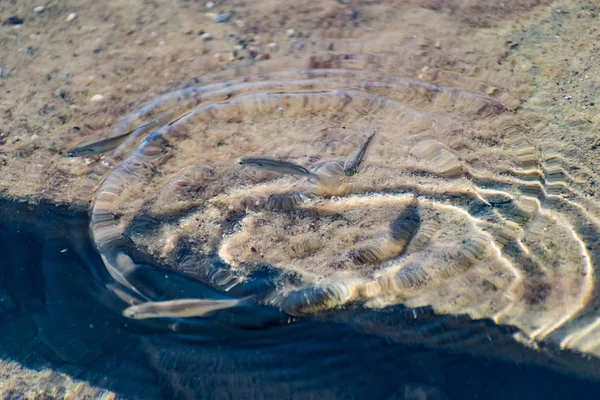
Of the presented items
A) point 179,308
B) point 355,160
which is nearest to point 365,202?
point 355,160

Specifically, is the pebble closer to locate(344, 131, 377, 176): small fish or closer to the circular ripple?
the circular ripple

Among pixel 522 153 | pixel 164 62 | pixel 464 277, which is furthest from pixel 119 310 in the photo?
pixel 522 153

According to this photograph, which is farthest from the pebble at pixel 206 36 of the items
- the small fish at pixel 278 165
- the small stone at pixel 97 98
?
the small fish at pixel 278 165

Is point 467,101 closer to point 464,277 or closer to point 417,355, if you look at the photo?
point 464,277

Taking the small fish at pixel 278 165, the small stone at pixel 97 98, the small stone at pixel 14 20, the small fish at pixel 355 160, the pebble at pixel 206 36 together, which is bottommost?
the small stone at pixel 97 98

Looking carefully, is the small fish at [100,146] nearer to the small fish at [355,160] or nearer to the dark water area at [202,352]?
the dark water area at [202,352]

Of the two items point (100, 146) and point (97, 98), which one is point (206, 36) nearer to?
point (97, 98)
